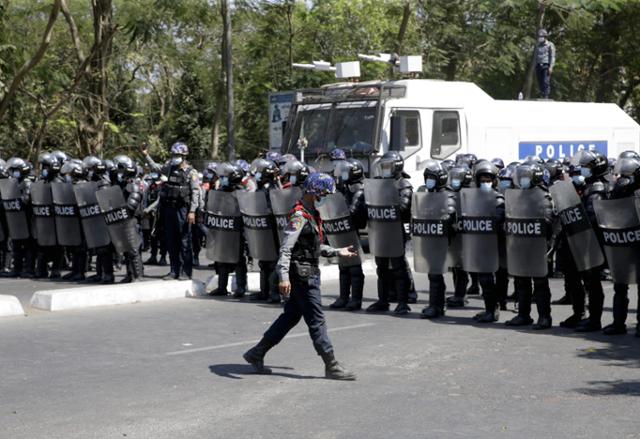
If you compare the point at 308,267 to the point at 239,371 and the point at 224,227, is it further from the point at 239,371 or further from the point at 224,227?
the point at 224,227

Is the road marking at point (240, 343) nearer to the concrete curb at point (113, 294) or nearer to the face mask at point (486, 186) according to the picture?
the face mask at point (486, 186)

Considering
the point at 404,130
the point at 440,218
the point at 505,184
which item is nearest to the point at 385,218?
the point at 440,218

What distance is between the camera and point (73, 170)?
52.5 feet

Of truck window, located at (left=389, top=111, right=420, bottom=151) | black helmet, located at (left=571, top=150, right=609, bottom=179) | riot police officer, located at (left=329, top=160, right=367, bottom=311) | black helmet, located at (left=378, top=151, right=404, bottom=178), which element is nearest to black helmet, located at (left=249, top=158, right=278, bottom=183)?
riot police officer, located at (left=329, top=160, right=367, bottom=311)

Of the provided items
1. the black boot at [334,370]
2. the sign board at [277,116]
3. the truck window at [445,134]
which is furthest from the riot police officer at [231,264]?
the sign board at [277,116]

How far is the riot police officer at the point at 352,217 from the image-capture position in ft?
43.2

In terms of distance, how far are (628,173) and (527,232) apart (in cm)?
123

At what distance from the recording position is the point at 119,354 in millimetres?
10109

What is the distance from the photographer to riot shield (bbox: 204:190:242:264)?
1436cm

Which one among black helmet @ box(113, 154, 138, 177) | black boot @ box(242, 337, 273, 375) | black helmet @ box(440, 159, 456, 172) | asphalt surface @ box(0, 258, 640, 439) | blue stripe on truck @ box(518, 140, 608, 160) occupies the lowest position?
asphalt surface @ box(0, 258, 640, 439)

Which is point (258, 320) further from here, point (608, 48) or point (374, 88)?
point (608, 48)

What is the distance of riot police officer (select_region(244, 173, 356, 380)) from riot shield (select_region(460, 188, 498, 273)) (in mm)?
3321

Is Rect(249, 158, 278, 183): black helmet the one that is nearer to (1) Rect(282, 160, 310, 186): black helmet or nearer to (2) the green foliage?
(1) Rect(282, 160, 310, 186): black helmet

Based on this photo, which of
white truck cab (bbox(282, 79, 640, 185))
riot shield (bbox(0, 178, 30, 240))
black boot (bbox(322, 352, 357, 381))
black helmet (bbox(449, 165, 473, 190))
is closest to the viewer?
black boot (bbox(322, 352, 357, 381))
